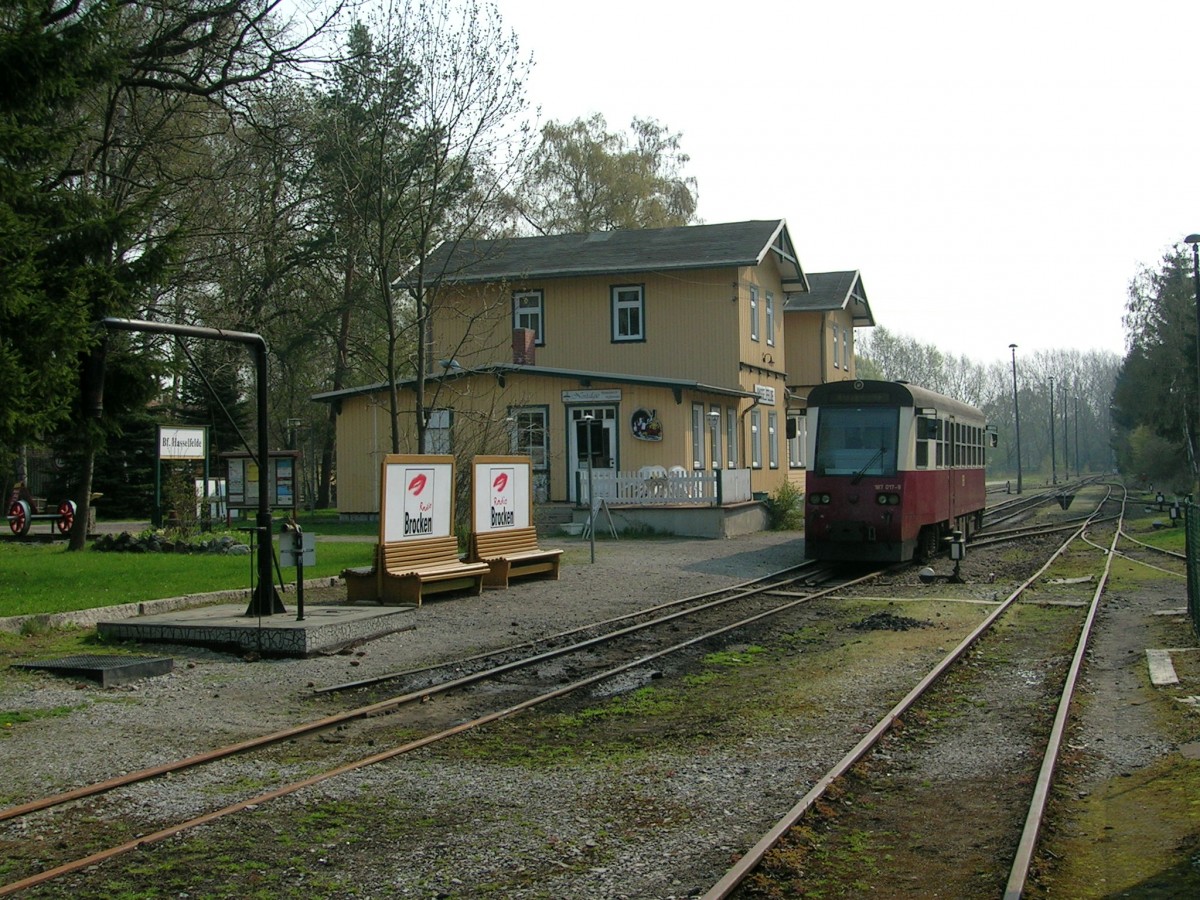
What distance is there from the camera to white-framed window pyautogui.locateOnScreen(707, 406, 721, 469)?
117ft

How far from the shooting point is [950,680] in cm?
1132

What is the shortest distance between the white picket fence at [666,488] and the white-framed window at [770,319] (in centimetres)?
1096

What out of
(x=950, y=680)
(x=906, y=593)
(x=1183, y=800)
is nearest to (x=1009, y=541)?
(x=906, y=593)

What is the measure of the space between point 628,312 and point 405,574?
22.9 m

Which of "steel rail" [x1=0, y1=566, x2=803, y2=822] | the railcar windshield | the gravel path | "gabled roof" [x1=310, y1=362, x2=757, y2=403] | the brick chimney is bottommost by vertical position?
the gravel path

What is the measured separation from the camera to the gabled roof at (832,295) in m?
47.3

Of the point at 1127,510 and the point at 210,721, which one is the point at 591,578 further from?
the point at 1127,510

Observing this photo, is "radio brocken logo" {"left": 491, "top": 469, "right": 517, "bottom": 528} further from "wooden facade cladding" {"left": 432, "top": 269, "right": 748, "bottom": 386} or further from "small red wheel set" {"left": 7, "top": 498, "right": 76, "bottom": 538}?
"wooden facade cladding" {"left": 432, "top": 269, "right": 748, "bottom": 386}

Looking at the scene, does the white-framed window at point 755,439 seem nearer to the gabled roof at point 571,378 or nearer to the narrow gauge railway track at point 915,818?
the gabled roof at point 571,378

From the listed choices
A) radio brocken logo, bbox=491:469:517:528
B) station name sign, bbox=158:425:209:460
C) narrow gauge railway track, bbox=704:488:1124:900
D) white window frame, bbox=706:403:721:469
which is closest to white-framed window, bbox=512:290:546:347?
white window frame, bbox=706:403:721:469

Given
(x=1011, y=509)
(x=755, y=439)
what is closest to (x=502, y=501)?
(x=755, y=439)

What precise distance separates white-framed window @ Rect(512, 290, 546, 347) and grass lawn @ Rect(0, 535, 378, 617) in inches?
600

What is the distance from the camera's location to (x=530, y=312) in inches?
1543

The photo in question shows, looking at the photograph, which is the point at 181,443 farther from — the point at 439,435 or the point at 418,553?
the point at 418,553
